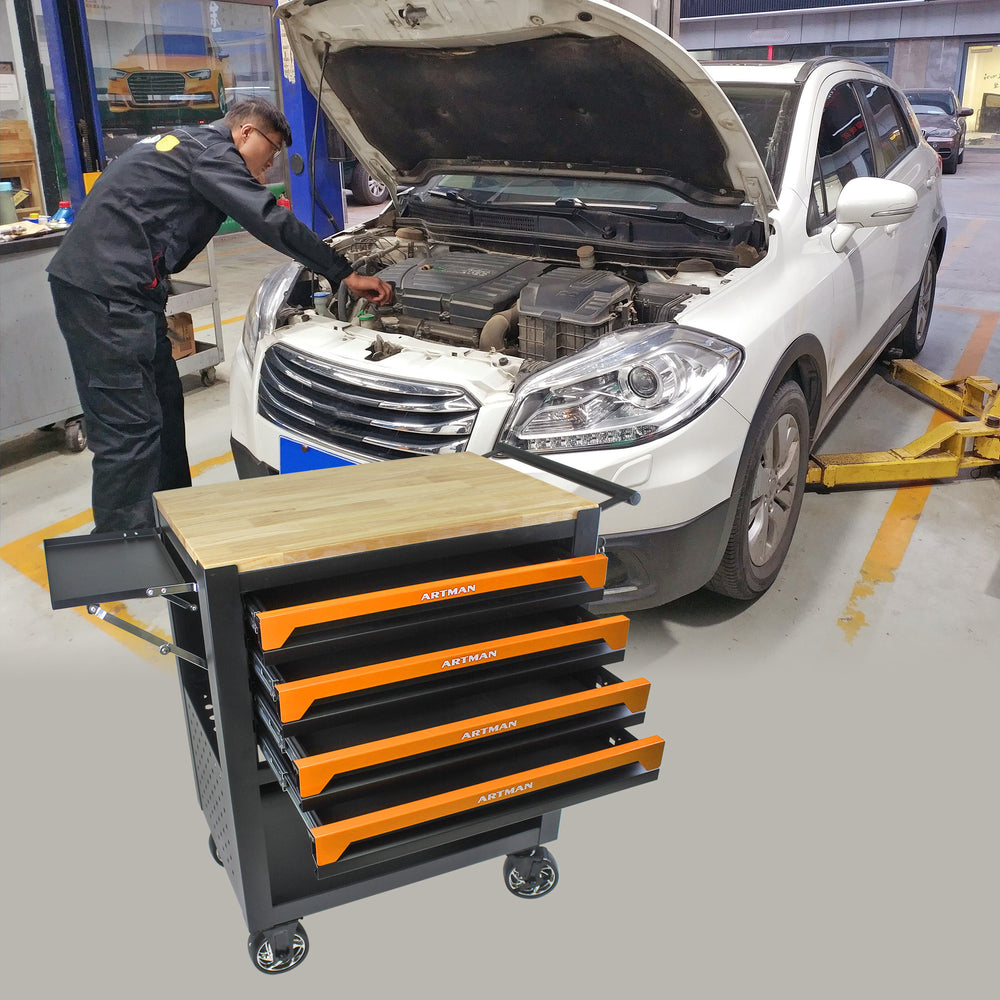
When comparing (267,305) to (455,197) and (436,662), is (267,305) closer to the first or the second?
(455,197)

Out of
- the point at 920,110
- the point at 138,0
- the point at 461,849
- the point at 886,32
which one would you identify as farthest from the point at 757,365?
the point at 886,32

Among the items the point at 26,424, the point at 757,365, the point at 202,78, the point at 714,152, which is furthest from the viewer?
the point at 202,78

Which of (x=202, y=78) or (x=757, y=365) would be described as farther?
(x=202, y=78)

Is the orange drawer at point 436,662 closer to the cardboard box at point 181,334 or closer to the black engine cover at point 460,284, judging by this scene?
the black engine cover at point 460,284

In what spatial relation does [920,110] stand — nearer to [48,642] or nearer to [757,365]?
[757,365]

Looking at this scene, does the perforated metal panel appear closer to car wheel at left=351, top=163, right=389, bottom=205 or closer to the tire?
the tire

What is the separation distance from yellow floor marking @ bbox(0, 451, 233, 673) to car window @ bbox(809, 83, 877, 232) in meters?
2.39

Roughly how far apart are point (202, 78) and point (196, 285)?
20.2ft

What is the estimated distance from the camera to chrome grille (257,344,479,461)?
232 centimetres

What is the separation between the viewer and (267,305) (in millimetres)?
2963

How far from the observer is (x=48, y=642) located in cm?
263

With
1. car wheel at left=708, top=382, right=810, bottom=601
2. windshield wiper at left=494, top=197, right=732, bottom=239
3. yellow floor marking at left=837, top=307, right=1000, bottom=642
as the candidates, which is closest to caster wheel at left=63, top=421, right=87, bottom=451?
windshield wiper at left=494, top=197, right=732, bottom=239

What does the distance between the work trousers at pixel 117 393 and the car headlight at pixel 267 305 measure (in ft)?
1.02

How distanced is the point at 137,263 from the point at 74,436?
1.49 metres
